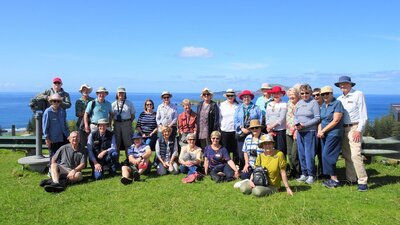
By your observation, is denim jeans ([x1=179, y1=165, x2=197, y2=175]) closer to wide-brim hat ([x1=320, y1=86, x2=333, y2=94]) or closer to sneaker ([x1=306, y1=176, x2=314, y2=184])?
sneaker ([x1=306, y1=176, x2=314, y2=184])

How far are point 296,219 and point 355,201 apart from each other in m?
Answer: 1.47

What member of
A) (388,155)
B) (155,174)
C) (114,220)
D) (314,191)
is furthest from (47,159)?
(388,155)

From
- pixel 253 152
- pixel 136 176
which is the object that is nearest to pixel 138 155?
pixel 136 176

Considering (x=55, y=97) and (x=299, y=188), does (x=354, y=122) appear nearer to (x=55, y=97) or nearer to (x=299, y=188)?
(x=299, y=188)

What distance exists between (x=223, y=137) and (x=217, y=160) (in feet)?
2.29

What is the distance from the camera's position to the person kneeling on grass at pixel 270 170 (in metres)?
6.53

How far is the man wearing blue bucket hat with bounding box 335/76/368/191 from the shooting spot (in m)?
6.73

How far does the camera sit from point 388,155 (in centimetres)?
884

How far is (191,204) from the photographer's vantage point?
20.0 ft

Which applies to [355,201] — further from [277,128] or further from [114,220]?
[114,220]

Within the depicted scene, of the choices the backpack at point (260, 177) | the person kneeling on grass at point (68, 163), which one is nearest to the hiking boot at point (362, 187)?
the backpack at point (260, 177)

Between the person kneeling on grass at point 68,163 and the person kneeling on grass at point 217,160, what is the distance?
2.68 m

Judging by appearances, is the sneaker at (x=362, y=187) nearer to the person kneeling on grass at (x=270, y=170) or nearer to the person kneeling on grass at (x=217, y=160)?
the person kneeling on grass at (x=270, y=170)

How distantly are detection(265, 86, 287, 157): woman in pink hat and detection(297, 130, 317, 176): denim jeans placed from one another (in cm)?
51
